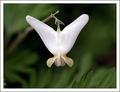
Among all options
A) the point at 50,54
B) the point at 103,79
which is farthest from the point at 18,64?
the point at 103,79

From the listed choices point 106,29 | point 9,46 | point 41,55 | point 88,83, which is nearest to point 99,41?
point 106,29

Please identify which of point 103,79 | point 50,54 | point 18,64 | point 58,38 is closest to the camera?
point 58,38

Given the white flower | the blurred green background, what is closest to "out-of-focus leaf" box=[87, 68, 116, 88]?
the blurred green background

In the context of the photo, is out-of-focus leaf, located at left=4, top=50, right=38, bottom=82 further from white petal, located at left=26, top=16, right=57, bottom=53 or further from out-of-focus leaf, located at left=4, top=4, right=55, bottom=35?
white petal, located at left=26, top=16, right=57, bottom=53

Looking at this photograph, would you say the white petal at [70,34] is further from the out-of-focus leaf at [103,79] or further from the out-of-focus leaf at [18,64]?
the out-of-focus leaf at [18,64]

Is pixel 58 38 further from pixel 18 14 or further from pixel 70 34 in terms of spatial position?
pixel 18 14

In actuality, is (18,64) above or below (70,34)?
below
